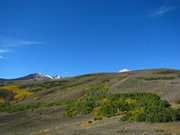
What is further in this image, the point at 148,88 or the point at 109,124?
the point at 148,88

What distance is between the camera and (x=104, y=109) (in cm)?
5538

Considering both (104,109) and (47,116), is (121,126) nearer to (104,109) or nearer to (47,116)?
(104,109)

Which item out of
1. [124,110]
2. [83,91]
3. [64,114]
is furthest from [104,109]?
[83,91]

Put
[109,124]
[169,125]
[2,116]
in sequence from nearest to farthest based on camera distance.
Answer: [169,125], [109,124], [2,116]

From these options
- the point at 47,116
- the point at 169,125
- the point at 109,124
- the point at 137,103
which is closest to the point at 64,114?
the point at 47,116

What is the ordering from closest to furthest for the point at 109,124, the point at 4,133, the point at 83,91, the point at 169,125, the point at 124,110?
the point at 169,125, the point at 109,124, the point at 4,133, the point at 124,110, the point at 83,91

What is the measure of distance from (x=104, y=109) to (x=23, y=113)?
59.2ft

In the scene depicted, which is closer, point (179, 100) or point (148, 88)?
point (179, 100)

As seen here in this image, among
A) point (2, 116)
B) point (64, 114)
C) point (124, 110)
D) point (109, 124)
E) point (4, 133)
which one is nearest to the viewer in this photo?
point (109, 124)

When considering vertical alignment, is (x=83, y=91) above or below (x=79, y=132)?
above

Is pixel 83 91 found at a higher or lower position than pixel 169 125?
higher

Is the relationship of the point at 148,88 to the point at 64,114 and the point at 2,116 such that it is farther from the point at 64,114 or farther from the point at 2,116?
the point at 2,116

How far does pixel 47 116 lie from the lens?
61.0 metres

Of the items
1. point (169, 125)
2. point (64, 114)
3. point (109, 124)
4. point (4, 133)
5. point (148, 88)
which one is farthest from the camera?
point (148, 88)
